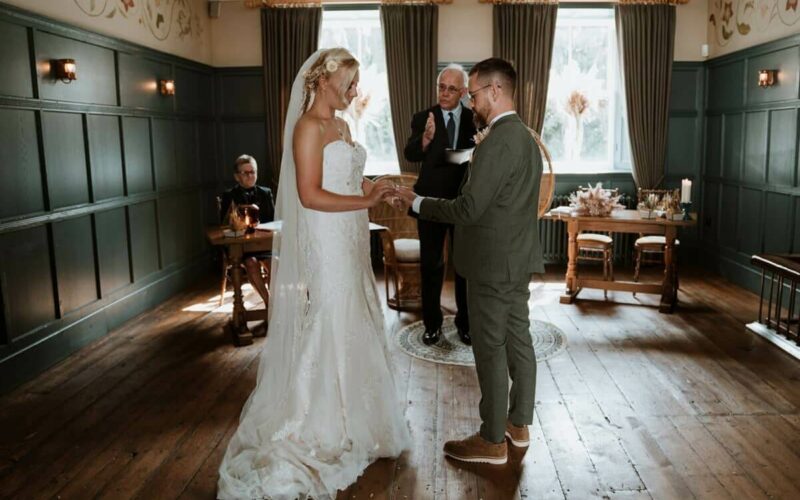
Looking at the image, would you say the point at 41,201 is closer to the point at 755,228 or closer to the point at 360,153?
the point at 360,153

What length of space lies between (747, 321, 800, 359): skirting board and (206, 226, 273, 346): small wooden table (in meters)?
3.65

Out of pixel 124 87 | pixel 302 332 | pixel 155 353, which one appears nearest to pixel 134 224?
pixel 124 87

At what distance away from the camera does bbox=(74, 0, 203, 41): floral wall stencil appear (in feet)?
17.2

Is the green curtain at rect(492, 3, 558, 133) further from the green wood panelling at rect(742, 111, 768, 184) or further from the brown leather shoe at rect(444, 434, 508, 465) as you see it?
the brown leather shoe at rect(444, 434, 508, 465)

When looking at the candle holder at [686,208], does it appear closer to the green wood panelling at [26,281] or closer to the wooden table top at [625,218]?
the wooden table top at [625,218]

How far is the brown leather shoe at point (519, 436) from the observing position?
322cm

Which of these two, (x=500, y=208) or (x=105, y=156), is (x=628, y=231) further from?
(x=105, y=156)

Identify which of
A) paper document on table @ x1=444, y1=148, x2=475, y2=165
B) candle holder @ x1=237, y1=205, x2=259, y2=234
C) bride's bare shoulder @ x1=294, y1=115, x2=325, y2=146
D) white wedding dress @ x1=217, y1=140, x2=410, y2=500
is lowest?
white wedding dress @ x1=217, y1=140, x2=410, y2=500

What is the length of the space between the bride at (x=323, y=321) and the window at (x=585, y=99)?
5.24 meters

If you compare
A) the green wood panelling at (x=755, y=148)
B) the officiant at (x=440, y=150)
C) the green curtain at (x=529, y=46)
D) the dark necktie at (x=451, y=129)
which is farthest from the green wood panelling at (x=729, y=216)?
the dark necktie at (x=451, y=129)

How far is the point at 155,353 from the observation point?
15.5ft

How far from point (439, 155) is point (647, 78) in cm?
408

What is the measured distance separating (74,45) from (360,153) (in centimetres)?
294

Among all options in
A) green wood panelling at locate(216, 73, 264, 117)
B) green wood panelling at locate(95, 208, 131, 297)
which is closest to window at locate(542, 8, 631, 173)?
green wood panelling at locate(216, 73, 264, 117)
